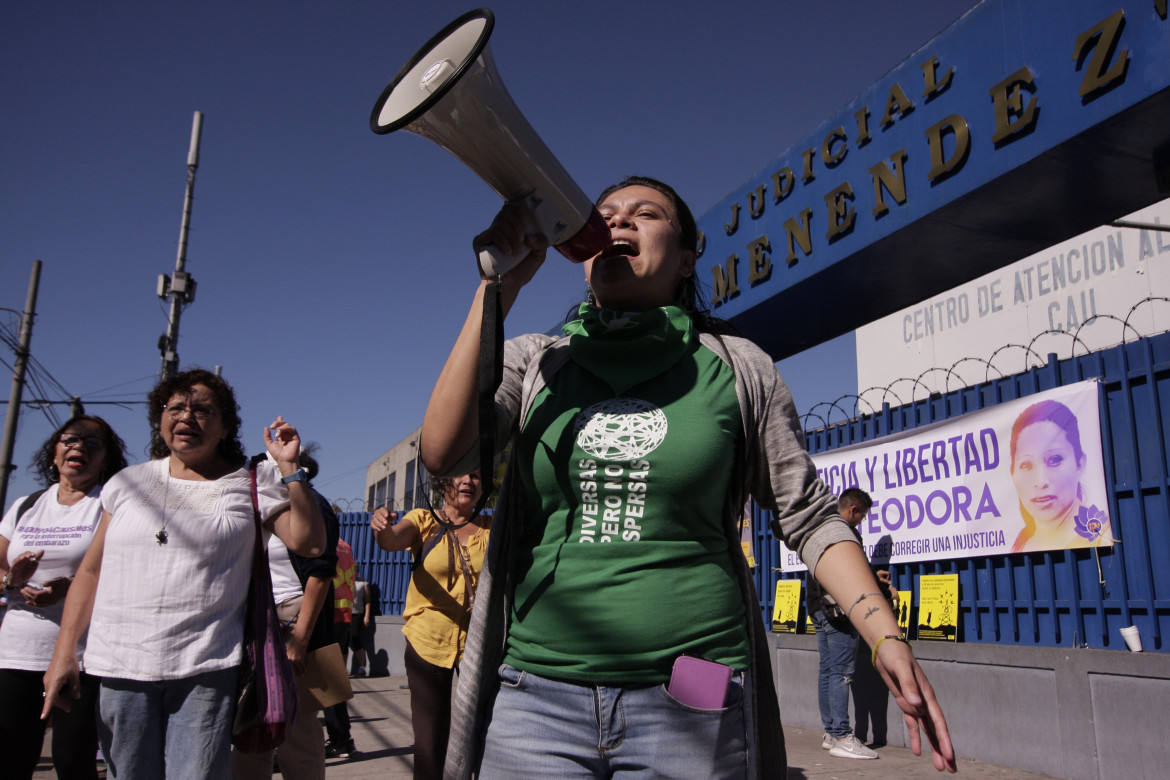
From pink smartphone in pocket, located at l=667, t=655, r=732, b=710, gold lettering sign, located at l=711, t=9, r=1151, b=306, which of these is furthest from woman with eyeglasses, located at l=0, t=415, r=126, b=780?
gold lettering sign, located at l=711, t=9, r=1151, b=306

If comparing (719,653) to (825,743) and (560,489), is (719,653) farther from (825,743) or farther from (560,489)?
(825,743)

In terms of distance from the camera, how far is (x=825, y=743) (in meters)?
6.49

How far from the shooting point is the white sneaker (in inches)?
240

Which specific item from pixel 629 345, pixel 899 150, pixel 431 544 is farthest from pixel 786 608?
pixel 629 345

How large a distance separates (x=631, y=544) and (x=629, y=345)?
1.31 ft

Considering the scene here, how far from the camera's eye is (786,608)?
8.12 m

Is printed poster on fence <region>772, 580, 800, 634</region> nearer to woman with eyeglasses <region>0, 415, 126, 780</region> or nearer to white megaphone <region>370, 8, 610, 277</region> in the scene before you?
woman with eyeglasses <region>0, 415, 126, 780</region>

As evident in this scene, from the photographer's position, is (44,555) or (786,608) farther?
(786,608)

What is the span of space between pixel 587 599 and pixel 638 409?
0.36m

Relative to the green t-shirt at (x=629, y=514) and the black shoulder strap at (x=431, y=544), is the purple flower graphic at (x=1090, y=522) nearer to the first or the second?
the black shoulder strap at (x=431, y=544)

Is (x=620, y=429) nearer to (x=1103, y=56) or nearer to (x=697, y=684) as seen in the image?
(x=697, y=684)

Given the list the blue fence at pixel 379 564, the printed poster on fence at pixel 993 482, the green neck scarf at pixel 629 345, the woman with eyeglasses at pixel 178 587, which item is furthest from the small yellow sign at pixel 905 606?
the blue fence at pixel 379 564

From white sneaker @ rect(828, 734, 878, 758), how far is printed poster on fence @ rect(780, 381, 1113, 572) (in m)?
1.47

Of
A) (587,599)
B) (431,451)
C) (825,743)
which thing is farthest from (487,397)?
(825,743)
